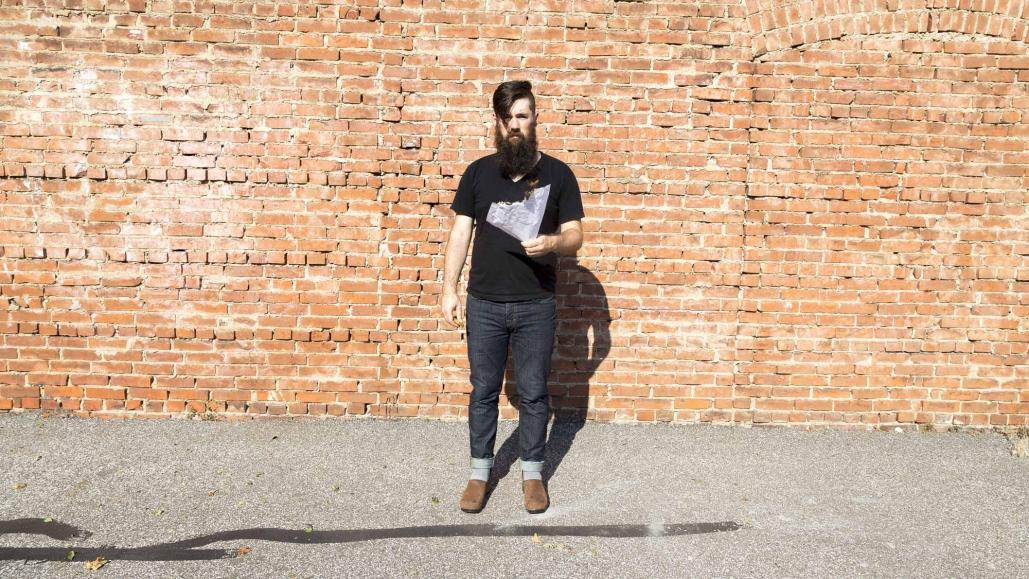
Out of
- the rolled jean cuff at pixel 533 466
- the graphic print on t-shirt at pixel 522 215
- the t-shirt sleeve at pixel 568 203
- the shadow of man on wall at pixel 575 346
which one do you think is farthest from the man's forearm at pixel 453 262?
the shadow of man on wall at pixel 575 346

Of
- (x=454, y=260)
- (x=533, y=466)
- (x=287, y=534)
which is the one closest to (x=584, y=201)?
(x=454, y=260)

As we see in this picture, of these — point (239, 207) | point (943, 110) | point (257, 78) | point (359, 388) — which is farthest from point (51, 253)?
point (943, 110)

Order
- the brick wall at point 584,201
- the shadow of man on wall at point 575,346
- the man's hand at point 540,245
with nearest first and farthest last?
the man's hand at point 540,245, the brick wall at point 584,201, the shadow of man on wall at point 575,346

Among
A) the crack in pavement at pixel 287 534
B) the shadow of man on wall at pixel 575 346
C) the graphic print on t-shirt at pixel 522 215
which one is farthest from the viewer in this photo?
the shadow of man on wall at pixel 575 346

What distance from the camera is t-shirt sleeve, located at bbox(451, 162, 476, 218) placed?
11.8 feet

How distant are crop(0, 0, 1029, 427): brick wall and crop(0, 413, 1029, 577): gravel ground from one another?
1.24ft

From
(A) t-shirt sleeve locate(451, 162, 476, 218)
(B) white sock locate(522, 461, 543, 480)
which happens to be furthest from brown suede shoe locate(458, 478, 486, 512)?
(A) t-shirt sleeve locate(451, 162, 476, 218)

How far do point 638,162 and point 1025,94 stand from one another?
2.74 m

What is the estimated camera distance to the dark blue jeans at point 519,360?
3582 millimetres

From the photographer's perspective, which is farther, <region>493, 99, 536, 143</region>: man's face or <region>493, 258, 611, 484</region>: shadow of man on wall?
<region>493, 258, 611, 484</region>: shadow of man on wall

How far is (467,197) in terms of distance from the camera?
3605 mm

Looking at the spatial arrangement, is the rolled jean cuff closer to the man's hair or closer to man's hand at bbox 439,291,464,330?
man's hand at bbox 439,291,464,330

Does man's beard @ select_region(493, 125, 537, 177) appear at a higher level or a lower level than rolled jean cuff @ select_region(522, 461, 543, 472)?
higher

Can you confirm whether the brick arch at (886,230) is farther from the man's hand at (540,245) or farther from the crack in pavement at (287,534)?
the man's hand at (540,245)
